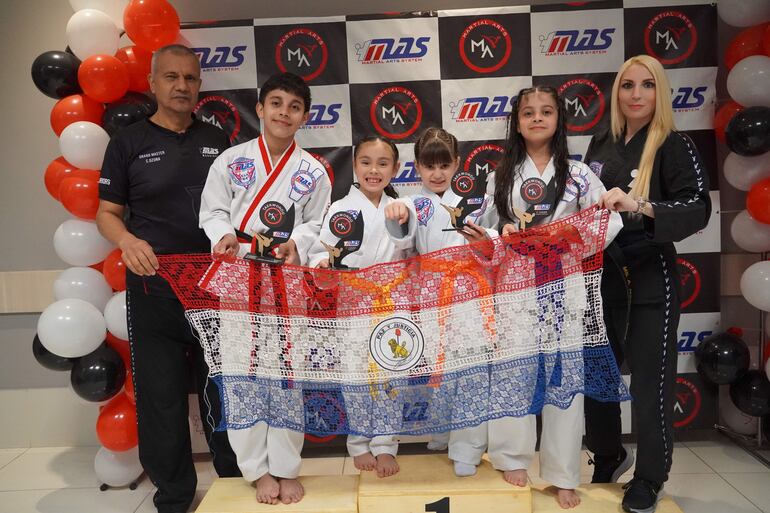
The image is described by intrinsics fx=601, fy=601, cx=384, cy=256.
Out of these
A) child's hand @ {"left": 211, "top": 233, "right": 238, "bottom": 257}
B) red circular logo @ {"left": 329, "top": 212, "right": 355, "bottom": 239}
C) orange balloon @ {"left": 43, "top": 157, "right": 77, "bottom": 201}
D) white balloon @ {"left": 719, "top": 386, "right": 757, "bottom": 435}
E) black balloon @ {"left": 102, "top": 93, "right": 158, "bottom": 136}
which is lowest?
white balloon @ {"left": 719, "top": 386, "right": 757, "bottom": 435}

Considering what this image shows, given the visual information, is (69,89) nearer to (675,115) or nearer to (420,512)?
(420,512)

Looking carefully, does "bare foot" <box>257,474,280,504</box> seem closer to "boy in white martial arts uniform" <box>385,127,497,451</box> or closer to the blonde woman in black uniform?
"boy in white martial arts uniform" <box>385,127,497,451</box>

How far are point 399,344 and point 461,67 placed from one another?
1791 mm

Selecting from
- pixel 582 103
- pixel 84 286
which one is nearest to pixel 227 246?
pixel 84 286

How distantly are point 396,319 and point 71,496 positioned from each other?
2049mm

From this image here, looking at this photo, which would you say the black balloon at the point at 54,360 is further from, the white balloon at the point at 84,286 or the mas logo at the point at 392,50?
the mas logo at the point at 392,50

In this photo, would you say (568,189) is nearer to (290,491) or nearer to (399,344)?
(399,344)

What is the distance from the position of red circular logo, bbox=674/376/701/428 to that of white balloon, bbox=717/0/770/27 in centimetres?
193

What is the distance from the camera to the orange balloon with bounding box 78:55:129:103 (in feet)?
9.50

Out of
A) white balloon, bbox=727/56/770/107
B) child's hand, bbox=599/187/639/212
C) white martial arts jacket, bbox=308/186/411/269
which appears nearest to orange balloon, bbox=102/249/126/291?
white martial arts jacket, bbox=308/186/411/269

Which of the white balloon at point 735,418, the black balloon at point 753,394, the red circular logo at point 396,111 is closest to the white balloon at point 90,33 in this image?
the red circular logo at point 396,111

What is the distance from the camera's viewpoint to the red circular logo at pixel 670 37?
324 centimetres

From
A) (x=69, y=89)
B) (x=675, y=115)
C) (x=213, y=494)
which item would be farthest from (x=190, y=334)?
(x=675, y=115)

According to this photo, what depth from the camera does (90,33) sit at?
298 centimetres
